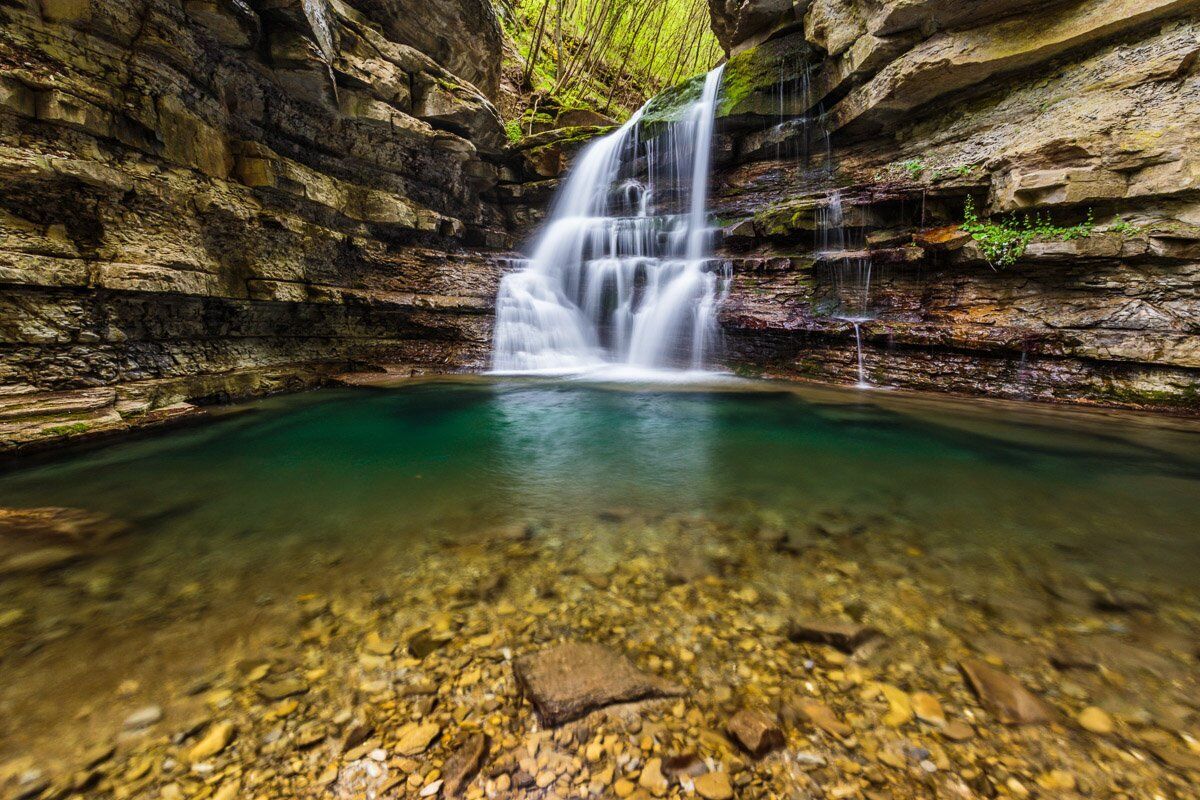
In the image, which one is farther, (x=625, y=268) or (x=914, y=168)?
(x=625, y=268)

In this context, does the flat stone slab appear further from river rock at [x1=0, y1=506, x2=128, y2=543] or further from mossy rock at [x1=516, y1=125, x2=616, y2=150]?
mossy rock at [x1=516, y1=125, x2=616, y2=150]

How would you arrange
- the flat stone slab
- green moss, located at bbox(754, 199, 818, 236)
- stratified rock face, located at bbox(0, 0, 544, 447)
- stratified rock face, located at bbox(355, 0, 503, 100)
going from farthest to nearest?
stratified rock face, located at bbox(355, 0, 503, 100), green moss, located at bbox(754, 199, 818, 236), stratified rock face, located at bbox(0, 0, 544, 447), the flat stone slab

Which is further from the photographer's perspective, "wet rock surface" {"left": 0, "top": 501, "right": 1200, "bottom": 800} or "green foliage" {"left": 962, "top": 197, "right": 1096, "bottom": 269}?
"green foliage" {"left": 962, "top": 197, "right": 1096, "bottom": 269}

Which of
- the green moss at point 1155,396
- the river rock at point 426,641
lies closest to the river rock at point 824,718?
the river rock at point 426,641

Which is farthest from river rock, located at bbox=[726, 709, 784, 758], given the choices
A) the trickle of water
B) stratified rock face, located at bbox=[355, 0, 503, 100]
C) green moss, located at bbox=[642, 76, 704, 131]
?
green moss, located at bbox=[642, 76, 704, 131]

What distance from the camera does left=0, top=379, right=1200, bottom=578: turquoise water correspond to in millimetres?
2811

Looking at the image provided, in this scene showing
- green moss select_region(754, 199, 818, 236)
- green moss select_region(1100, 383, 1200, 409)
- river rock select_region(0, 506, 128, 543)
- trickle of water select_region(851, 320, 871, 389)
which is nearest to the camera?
river rock select_region(0, 506, 128, 543)

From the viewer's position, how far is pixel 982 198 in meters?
8.03

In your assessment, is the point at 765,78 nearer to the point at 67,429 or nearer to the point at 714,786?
the point at 714,786

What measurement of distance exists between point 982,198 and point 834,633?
1021 centimetres

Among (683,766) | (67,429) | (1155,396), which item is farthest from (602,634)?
(1155,396)

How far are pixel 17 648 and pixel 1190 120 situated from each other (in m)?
13.1

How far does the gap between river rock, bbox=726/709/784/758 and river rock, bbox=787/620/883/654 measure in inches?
18.6

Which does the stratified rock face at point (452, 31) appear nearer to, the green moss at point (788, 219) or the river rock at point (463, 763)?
the green moss at point (788, 219)
